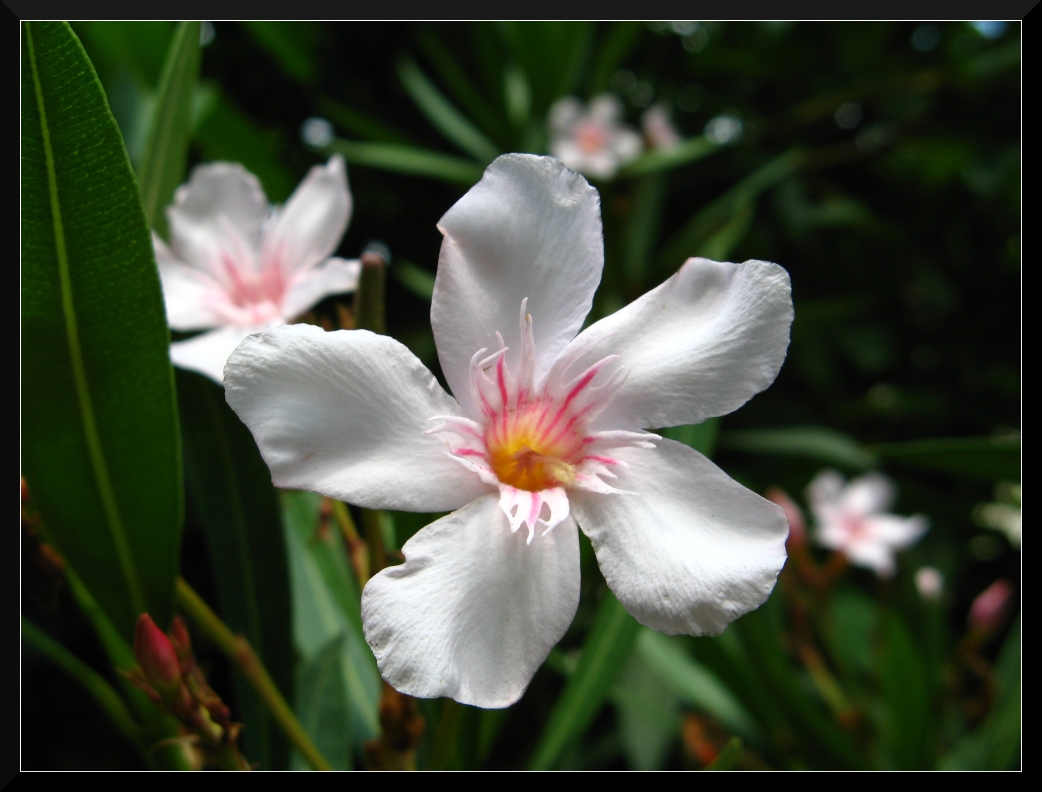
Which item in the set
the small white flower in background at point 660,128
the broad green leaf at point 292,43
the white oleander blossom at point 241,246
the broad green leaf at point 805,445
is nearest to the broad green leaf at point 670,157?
the small white flower in background at point 660,128

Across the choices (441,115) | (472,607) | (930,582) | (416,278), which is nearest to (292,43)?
(441,115)

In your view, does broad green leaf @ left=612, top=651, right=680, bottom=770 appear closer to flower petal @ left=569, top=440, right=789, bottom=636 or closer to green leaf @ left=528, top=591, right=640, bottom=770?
green leaf @ left=528, top=591, right=640, bottom=770

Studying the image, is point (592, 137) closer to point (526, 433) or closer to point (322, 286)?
point (322, 286)

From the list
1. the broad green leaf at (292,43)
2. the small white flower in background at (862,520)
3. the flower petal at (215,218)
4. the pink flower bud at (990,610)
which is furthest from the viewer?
the small white flower in background at (862,520)

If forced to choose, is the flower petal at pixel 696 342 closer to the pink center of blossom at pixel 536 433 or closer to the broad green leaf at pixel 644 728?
the pink center of blossom at pixel 536 433

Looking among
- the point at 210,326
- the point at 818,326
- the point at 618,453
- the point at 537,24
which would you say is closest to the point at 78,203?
the point at 210,326

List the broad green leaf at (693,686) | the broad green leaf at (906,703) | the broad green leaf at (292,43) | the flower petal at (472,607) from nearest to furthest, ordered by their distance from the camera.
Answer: the flower petal at (472,607) < the broad green leaf at (906,703) < the broad green leaf at (693,686) < the broad green leaf at (292,43)

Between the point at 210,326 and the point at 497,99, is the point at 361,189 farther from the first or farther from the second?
the point at 210,326
